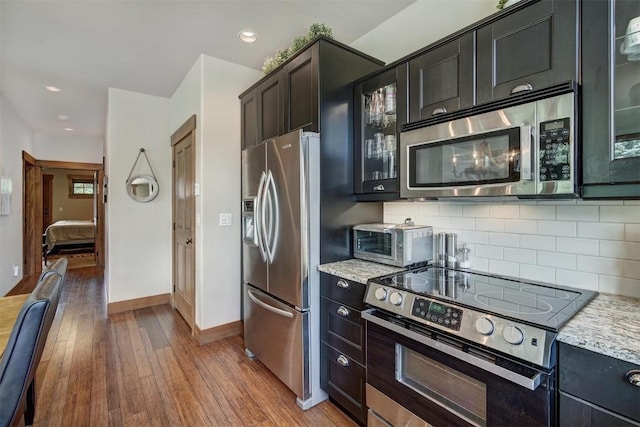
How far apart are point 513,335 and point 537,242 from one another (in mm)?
812

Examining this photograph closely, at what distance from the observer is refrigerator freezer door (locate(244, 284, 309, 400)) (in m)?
2.07

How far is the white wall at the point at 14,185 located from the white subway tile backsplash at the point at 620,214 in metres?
5.98

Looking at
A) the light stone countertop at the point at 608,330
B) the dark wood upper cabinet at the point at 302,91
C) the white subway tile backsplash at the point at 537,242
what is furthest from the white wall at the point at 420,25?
the light stone countertop at the point at 608,330

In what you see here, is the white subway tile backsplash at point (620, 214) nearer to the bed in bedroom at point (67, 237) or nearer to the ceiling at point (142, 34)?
the ceiling at point (142, 34)

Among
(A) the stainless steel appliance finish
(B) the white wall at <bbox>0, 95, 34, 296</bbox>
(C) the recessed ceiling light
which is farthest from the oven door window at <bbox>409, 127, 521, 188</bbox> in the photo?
(B) the white wall at <bbox>0, 95, 34, 296</bbox>

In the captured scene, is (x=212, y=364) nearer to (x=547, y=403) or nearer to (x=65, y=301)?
(x=547, y=403)

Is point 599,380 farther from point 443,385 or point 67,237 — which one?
A: point 67,237

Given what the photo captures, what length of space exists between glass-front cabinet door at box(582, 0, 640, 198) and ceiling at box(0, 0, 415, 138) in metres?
1.46

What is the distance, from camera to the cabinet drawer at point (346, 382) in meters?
1.82

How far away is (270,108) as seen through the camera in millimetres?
2670

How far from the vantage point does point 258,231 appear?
2.49m

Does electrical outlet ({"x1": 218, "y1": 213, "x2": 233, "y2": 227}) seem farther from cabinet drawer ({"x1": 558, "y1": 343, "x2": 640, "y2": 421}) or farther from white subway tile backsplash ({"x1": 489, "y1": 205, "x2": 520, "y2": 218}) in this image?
cabinet drawer ({"x1": 558, "y1": 343, "x2": 640, "y2": 421})

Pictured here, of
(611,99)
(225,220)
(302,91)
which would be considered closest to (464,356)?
(611,99)

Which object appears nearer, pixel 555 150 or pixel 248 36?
pixel 555 150
